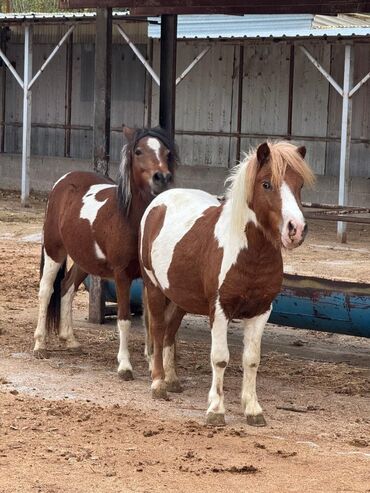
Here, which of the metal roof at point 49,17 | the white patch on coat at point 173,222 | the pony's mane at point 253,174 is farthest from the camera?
the metal roof at point 49,17

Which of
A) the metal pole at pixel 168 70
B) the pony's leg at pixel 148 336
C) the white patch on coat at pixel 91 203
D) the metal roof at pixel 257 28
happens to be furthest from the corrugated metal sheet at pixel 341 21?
the pony's leg at pixel 148 336

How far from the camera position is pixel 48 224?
9.70 metres

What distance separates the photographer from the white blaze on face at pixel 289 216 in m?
6.64

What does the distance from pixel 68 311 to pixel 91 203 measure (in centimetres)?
111

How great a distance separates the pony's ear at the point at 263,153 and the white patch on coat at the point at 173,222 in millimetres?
965

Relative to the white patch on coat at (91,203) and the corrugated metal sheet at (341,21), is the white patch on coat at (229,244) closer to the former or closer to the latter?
the white patch on coat at (91,203)

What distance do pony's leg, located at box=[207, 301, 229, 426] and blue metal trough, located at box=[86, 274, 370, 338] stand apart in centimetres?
224

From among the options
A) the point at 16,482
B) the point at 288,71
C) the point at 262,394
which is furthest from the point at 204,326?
the point at 288,71

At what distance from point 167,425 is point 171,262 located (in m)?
1.19

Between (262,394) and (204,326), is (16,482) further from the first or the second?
(204,326)

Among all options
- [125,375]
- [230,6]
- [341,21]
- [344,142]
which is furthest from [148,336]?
[341,21]

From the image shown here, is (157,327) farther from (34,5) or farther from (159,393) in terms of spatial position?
(34,5)

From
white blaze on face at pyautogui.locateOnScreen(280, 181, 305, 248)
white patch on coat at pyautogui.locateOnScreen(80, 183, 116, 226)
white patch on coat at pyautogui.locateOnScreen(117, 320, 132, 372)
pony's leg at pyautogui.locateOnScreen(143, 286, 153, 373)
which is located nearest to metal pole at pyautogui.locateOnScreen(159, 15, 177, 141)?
white patch on coat at pyautogui.locateOnScreen(80, 183, 116, 226)

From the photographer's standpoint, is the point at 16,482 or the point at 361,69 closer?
the point at 16,482
